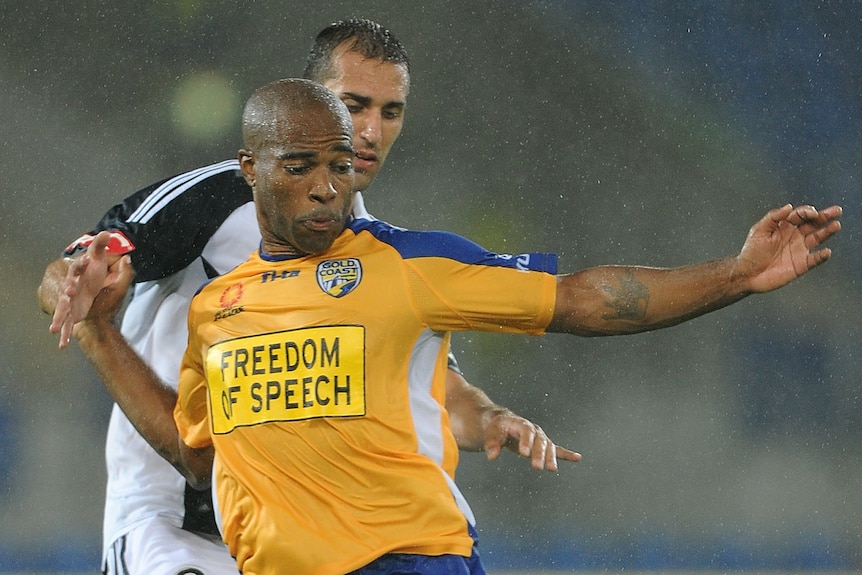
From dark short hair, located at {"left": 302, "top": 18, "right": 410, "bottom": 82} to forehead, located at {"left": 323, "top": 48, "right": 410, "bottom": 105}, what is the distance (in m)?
0.02

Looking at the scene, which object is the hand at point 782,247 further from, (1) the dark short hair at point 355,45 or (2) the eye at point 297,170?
(1) the dark short hair at point 355,45

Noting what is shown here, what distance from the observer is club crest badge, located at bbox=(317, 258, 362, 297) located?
212 cm

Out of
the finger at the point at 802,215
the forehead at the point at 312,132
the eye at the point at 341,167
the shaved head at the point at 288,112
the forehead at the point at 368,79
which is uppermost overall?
the forehead at the point at 368,79

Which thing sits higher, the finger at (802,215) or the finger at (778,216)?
the finger at (778,216)

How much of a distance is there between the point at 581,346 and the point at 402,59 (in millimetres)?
3547

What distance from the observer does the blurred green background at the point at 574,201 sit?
604cm

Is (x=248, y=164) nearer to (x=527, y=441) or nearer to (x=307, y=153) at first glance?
(x=307, y=153)

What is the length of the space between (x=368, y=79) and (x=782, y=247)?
1.18 m

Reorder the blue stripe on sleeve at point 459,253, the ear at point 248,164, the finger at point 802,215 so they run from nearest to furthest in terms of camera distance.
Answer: the finger at point 802,215 → the blue stripe on sleeve at point 459,253 → the ear at point 248,164

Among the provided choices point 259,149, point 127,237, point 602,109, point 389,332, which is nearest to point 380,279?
point 389,332

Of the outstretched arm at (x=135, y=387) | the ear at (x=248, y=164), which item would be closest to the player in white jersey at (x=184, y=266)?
the outstretched arm at (x=135, y=387)

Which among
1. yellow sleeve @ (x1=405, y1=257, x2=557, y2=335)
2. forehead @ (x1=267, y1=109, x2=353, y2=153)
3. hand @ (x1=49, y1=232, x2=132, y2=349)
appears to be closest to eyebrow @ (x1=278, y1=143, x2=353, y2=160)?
forehead @ (x1=267, y1=109, x2=353, y2=153)

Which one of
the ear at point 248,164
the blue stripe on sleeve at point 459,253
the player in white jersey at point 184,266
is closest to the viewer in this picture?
the blue stripe on sleeve at point 459,253

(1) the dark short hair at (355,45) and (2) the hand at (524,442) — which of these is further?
(1) the dark short hair at (355,45)
